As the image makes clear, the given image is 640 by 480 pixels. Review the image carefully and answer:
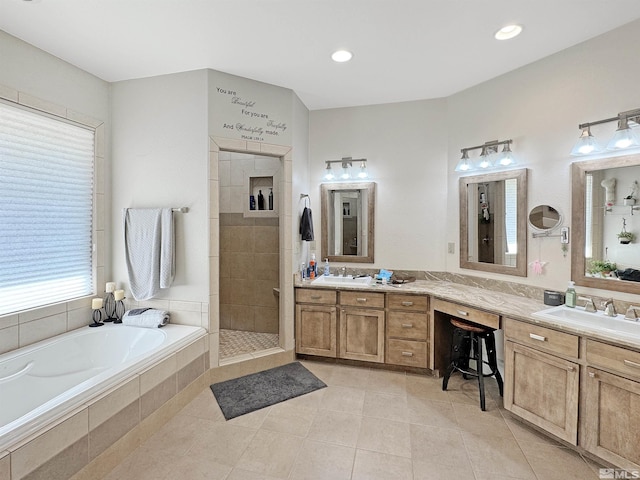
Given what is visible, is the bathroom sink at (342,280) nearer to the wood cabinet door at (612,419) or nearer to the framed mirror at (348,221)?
the framed mirror at (348,221)

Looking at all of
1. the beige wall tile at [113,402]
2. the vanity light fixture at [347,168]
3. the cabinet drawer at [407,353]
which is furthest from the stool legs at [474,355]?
the beige wall tile at [113,402]

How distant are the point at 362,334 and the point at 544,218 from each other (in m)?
1.88

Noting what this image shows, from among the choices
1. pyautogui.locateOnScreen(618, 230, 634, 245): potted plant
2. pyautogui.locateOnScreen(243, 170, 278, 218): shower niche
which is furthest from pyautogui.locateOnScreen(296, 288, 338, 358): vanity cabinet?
pyautogui.locateOnScreen(618, 230, 634, 245): potted plant

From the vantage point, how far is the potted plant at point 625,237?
2.12 m

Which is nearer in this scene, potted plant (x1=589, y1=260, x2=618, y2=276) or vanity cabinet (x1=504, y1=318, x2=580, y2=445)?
vanity cabinet (x1=504, y1=318, x2=580, y2=445)

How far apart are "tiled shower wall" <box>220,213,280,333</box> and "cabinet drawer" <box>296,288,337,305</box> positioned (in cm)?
77

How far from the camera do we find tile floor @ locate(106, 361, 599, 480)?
1.81 m

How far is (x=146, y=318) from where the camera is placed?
2.71m

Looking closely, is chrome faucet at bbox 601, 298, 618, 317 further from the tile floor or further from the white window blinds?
the white window blinds

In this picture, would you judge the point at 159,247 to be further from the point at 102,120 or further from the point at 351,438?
the point at 351,438

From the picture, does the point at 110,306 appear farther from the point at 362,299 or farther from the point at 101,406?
the point at 362,299

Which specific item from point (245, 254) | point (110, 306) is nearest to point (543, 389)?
point (245, 254)

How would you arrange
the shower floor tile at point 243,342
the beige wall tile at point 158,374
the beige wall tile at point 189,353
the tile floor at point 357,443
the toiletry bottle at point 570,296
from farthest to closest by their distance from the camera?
1. the shower floor tile at point 243,342
2. the beige wall tile at point 189,353
3. the toiletry bottle at point 570,296
4. the beige wall tile at point 158,374
5. the tile floor at point 357,443

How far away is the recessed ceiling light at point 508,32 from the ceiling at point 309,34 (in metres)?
0.05
